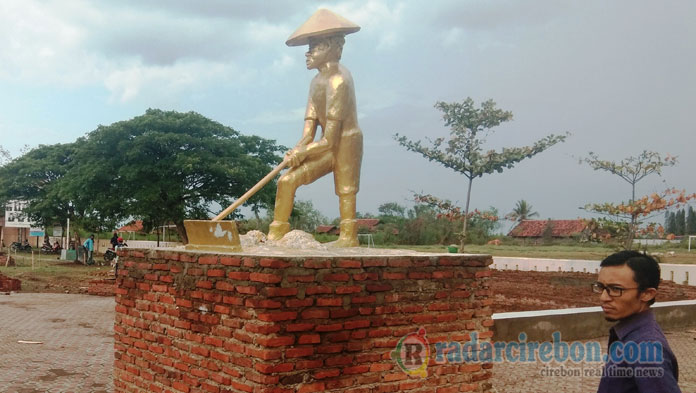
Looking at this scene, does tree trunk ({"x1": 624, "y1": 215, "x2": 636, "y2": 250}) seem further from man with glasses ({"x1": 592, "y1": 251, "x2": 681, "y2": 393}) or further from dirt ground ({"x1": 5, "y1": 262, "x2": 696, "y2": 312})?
man with glasses ({"x1": 592, "y1": 251, "x2": 681, "y2": 393})

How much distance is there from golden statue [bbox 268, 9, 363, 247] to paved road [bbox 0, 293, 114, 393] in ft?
9.70

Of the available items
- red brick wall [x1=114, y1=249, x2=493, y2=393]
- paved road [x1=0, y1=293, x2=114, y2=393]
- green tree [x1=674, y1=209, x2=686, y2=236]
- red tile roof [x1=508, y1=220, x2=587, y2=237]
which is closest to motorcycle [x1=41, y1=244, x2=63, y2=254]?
paved road [x1=0, y1=293, x2=114, y2=393]

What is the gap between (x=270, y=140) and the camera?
24.6 meters

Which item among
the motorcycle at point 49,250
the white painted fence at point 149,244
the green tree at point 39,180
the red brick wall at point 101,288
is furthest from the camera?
the motorcycle at point 49,250

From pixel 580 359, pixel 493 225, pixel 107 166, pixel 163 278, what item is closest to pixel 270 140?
pixel 107 166

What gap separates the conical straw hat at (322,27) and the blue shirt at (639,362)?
3778 millimetres

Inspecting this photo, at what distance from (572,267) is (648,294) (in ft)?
63.1

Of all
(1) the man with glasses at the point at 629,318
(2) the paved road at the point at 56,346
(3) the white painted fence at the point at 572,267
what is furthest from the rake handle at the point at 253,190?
(3) the white painted fence at the point at 572,267

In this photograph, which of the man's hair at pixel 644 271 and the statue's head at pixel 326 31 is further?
the statue's head at pixel 326 31

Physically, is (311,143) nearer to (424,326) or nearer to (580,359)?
(424,326)

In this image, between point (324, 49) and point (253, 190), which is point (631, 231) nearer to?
point (324, 49)

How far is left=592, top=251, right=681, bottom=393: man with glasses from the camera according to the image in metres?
2.31

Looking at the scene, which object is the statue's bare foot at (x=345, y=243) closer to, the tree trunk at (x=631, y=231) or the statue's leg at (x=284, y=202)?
the statue's leg at (x=284, y=202)

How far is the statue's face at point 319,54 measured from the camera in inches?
219
